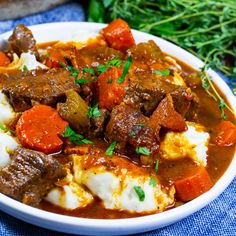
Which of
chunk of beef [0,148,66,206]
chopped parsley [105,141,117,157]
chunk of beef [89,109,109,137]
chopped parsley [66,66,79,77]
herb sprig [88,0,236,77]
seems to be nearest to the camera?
chunk of beef [0,148,66,206]

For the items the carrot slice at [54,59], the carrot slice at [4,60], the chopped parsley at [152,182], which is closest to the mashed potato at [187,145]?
the chopped parsley at [152,182]

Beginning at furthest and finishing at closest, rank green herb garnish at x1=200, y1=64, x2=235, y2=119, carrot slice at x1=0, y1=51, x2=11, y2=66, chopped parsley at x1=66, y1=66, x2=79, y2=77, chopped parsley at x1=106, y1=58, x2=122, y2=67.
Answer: carrot slice at x1=0, y1=51, x2=11, y2=66, green herb garnish at x1=200, y1=64, x2=235, y2=119, chopped parsley at x1=106, y1=58, x2=122, y2=67, chopped parsley at x1=66, y1=66, x2=79, y2=77

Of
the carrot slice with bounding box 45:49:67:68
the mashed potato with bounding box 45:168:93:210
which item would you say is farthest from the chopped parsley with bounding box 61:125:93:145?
the carrot slice with bounding box 45:49:67:68

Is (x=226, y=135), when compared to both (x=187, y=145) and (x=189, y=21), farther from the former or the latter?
(x=189, y=21)

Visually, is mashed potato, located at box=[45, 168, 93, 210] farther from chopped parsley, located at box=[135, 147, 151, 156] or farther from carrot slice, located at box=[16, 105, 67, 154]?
chopped parsley, located at box=[135, 147, 151, 156]

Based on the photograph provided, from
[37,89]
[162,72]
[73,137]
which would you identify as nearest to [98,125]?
[73,137]
